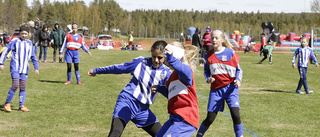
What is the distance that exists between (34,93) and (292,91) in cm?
800

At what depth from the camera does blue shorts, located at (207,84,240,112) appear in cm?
599

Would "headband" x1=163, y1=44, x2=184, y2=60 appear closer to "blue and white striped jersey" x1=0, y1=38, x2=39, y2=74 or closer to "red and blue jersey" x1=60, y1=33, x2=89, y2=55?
"blue and white striped jersey" x1=0, y1=38, x2=39, y2=74

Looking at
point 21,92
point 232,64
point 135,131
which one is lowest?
point 135,131

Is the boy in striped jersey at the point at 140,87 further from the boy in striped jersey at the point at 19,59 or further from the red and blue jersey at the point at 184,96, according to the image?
the boy in striped jersey at the point at 19,59

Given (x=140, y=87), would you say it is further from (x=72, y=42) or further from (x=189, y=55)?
(x=72, y=42)

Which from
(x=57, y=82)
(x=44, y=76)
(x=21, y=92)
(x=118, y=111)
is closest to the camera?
(x=118, y=111)

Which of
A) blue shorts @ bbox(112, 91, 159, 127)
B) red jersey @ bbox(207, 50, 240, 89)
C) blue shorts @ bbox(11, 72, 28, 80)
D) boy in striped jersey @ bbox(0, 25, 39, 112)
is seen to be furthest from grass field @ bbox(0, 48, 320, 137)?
blue shorts @ bbox(112, 91, 159, 127)

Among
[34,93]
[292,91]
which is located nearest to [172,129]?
[34,93]

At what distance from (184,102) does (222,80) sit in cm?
205

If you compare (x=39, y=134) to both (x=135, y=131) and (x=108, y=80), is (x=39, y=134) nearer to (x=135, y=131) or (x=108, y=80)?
(x=135, y=131)

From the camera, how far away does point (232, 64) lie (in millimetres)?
6168

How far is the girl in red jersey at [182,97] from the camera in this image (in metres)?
A: 4.02

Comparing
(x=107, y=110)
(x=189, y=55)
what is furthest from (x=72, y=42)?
(x=189, y=55)

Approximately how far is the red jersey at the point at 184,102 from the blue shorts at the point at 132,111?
0.67 metres
